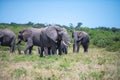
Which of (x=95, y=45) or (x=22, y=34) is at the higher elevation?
(x=22, y=34)

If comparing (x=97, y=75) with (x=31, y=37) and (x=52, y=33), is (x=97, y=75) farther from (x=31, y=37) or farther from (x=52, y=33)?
(x=31, y=37)

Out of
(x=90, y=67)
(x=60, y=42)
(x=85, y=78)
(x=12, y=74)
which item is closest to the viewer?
(x=85, y=78)

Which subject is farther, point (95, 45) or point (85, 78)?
point (95, 45)

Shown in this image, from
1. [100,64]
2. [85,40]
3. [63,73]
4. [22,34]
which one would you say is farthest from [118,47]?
[63,73]

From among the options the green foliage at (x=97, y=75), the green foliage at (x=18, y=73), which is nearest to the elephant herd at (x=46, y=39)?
the green foliage at (x=18, y=73)

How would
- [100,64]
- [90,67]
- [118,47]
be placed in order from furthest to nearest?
[118,47], [100,64], [90,67]

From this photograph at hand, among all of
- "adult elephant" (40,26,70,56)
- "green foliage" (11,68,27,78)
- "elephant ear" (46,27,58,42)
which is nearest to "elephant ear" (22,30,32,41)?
"adult elephant" (40,26,70,56)

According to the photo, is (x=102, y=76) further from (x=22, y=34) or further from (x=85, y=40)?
(x=85, y=40)

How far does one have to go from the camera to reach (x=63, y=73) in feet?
32.1

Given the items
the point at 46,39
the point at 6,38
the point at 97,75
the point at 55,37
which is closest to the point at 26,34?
the point at 6,38

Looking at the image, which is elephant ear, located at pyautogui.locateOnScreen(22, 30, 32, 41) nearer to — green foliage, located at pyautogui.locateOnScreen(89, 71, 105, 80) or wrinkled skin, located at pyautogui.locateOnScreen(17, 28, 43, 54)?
wrinkled skin, located at pyautogui.locateOnScreen(17, 28, 43, 54)

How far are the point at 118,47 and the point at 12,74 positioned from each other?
1535 centimetres

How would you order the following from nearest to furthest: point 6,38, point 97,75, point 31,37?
point 97,75 → point 31,37 → point 6,38

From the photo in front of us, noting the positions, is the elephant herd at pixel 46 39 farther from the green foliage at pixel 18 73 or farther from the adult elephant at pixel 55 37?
the green foliage at pixel 18 73
